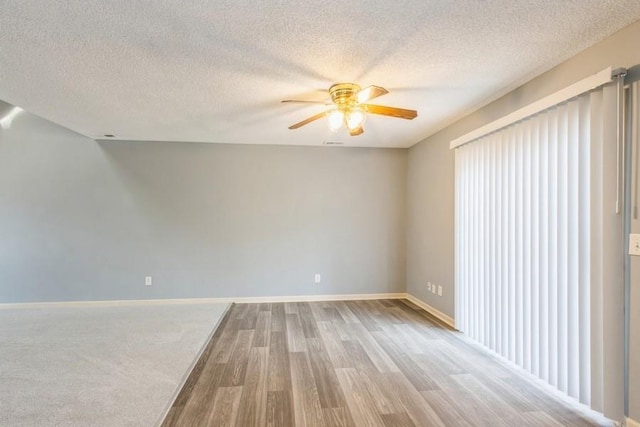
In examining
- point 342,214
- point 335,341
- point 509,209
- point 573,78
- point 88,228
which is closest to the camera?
point 573,78

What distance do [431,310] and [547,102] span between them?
2.88 m

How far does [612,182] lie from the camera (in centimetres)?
187

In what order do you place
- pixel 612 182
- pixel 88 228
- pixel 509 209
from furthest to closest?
1. pixel 88 228
2. pixel 509 209
3. pixel 612 182

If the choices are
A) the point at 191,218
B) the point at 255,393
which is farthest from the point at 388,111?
the point at 191,218

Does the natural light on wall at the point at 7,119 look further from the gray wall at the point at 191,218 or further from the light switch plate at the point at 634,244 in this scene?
the light switch plate at the point at 634,244

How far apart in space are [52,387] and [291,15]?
310 centimetres

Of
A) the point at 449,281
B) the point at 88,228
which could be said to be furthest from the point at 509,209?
the point at 88,228

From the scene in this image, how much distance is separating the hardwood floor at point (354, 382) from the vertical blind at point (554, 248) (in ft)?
0.90

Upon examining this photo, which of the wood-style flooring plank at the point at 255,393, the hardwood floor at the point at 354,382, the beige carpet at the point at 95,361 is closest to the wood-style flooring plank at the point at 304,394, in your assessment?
the hardwood floor at the point at 354,382

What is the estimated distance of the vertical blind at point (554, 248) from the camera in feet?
6.18

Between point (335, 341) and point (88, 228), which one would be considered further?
point (88, 228)

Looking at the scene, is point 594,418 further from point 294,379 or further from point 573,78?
point 573,78

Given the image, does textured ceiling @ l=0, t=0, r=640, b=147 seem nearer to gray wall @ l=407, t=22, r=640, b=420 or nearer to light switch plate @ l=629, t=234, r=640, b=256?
gray wall @ l=407, t=22, r=640, b=420

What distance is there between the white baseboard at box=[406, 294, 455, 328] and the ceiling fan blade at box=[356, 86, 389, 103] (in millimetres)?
2827
